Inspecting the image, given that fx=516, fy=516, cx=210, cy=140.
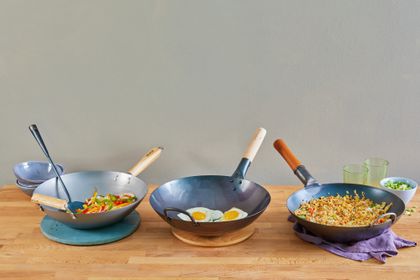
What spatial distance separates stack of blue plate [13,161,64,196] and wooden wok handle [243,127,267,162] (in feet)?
2.38

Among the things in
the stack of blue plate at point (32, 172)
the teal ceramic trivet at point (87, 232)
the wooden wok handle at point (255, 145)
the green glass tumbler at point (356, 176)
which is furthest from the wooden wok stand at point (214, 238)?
the stack of blue plate at point (32, 172)

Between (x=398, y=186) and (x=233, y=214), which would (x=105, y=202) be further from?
(x=398, y=186)

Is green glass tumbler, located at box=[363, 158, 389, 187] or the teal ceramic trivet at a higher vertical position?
green glass tumbler, located at box=[363, 158, 389, 187]

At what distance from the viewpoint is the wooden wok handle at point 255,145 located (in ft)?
5.88

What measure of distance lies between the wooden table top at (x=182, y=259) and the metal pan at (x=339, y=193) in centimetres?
7

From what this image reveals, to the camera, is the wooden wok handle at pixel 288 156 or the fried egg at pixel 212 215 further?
the wooden wok handle at pixel 288 156

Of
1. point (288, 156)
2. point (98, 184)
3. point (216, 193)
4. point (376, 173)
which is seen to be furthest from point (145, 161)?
point (376, 173)

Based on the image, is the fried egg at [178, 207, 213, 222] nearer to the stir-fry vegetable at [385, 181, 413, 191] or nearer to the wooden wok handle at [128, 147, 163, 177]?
A: the wooden wok handle at [128, 147, 163, 177]

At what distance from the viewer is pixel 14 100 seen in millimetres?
2037

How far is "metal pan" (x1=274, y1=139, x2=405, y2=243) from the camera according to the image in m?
1.46

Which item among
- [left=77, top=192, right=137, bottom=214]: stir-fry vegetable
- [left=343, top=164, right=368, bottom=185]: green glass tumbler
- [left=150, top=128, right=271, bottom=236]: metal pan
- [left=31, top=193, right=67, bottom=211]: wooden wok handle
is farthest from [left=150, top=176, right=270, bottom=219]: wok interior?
[left=343, top=164, right=368, bottom=185]: green glass tumbler

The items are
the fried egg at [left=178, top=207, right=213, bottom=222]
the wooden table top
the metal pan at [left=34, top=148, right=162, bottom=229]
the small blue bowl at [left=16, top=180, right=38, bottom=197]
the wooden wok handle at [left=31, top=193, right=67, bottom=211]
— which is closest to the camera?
the wooden table top

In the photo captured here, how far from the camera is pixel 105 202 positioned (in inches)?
66.6

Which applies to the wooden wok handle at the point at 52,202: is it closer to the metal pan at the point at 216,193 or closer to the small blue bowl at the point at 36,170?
the metal pan at the point at 216,193
